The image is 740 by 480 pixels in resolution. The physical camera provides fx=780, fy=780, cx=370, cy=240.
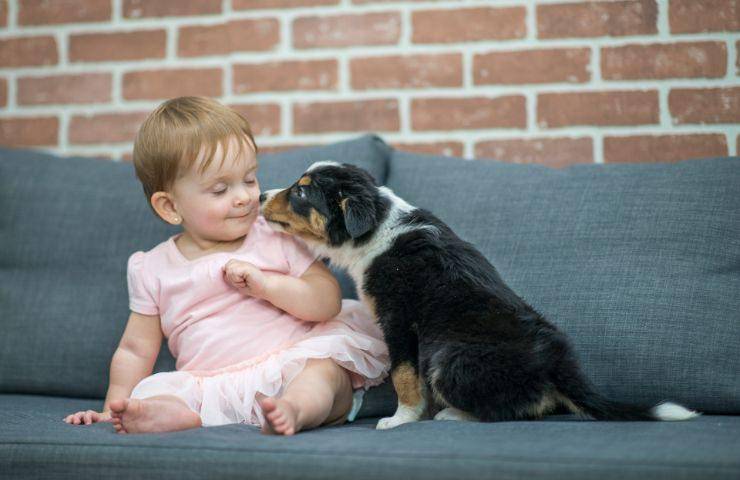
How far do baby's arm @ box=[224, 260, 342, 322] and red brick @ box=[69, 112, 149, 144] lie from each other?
1.34 m

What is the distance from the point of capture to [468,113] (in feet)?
9.92

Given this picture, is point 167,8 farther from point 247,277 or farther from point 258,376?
point 258,376

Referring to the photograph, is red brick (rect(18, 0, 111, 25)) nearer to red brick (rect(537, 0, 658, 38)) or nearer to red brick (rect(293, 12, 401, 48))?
red brick (rect(293, 12, 401, 48))

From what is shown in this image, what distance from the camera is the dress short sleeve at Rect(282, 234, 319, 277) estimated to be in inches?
89.3

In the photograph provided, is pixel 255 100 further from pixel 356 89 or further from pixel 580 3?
pixel 580 3

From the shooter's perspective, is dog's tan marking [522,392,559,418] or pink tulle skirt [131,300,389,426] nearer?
dog's tan marking [522,392,559,418]

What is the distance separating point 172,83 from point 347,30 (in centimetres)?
76

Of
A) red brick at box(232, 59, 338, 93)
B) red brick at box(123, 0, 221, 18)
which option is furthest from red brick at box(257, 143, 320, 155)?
red brick at box(123, 0, 221, 18)

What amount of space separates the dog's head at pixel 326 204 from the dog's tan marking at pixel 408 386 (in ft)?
1.23

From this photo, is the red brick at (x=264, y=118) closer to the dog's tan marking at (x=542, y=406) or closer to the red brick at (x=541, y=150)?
the red brick at (x=541, y=150)

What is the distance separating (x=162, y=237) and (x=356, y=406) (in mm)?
857

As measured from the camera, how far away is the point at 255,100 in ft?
10.4

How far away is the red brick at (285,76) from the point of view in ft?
10.3

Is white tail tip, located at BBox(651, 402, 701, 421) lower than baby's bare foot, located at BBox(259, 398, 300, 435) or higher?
lower
